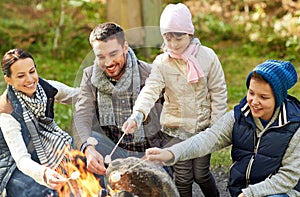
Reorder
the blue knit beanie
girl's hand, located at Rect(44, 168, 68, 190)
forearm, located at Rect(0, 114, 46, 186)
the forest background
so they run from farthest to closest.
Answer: the forest background → forearm, located at Rect(0, 114, 46, 186) → girl's hand, located at Rect(44, 168, 68, 190) → the blue knit beanie

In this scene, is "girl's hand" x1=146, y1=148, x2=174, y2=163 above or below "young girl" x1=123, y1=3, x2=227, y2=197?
below

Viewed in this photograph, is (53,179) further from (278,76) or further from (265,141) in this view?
(278,76)

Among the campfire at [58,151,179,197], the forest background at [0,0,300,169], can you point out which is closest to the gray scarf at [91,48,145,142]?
the campfire at [58,151,179,197]

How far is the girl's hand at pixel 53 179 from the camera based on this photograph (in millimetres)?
2809

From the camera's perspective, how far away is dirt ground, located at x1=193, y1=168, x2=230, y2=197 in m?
3.84

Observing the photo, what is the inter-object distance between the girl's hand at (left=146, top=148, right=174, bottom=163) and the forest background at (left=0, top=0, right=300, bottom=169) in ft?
11.3

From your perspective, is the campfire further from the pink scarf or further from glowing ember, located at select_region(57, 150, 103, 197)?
the pink scarf

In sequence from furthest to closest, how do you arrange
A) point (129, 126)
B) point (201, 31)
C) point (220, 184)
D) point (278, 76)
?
point (201, 31)
point (220, 184)
point (129, 126)
point (278, 76)

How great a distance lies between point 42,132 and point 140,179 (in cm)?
64

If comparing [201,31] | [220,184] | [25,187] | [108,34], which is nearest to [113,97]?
[108,34]

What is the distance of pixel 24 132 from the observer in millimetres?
3047

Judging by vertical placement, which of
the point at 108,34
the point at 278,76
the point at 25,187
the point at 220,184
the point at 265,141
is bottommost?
the point at 220,184

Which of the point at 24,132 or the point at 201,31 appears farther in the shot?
the point at 201,31

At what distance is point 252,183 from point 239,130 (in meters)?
0.27
